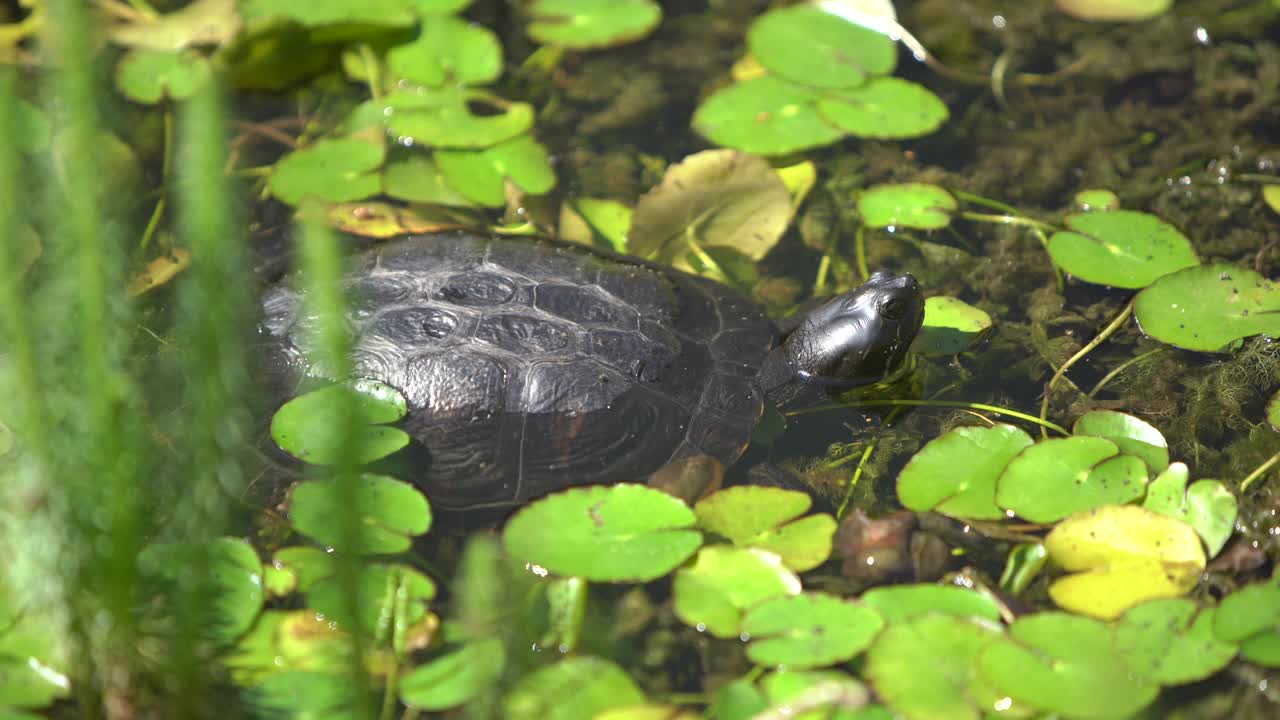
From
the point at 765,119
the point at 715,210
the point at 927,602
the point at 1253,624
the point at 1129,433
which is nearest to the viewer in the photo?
the point at 1253,624

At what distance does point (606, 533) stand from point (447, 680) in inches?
23.5

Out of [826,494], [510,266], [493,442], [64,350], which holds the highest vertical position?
[64,350]

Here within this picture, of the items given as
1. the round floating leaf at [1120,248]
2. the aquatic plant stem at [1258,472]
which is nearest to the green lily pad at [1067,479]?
the aquatic plant stem at [1258,472]

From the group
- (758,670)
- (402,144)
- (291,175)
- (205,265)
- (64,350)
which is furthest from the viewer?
(402,144)

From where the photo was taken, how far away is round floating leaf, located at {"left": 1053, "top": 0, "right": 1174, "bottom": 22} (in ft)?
16.3

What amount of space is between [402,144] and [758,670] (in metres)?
2.65

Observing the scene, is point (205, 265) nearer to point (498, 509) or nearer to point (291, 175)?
point (498, 509)

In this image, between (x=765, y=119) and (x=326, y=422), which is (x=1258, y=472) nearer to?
(x=765, y=119)

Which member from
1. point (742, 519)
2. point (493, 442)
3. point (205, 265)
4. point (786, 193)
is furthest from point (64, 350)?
point (786, 193)

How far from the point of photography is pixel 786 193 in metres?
4.06

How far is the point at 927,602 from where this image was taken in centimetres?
267

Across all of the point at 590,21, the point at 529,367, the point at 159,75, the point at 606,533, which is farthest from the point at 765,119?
the point at 159,75

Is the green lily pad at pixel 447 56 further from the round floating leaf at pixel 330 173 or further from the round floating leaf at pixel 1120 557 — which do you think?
the round floating leaf at pixel 1120 557

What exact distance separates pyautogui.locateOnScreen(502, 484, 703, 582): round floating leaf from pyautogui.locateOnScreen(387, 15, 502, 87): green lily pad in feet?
7.64
